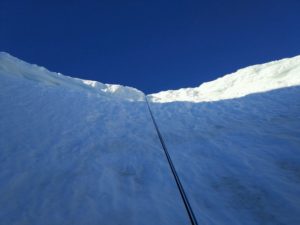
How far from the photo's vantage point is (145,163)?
434 cm

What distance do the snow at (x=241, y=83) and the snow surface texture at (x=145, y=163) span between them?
14.6 ft

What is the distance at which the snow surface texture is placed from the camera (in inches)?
116

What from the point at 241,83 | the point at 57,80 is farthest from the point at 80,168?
the point at 57,80

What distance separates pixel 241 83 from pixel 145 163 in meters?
12.1

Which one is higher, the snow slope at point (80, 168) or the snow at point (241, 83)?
the snow at point (241, 83)

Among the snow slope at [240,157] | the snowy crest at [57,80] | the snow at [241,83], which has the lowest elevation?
the snow slope at [240,157]

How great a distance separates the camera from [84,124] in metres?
6.59

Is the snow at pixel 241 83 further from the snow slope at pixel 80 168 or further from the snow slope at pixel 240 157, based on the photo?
the snow slope at pixel 80 168

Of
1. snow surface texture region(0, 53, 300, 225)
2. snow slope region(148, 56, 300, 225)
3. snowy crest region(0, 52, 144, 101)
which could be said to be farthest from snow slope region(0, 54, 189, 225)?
snowy crest region(0, 52, 144, 101)

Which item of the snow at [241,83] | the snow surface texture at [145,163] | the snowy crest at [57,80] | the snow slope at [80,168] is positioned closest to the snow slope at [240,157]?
the snow surface texture at [145,163]

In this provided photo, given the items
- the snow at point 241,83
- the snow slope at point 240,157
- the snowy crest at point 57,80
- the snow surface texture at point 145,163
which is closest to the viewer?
the snow slope at point 240,157

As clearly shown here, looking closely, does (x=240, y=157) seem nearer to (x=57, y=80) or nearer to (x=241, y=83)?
(x=241, y=83)

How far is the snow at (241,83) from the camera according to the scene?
12461 millimetres

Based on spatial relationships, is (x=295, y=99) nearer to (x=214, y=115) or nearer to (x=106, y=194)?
(x=214, y=115)
